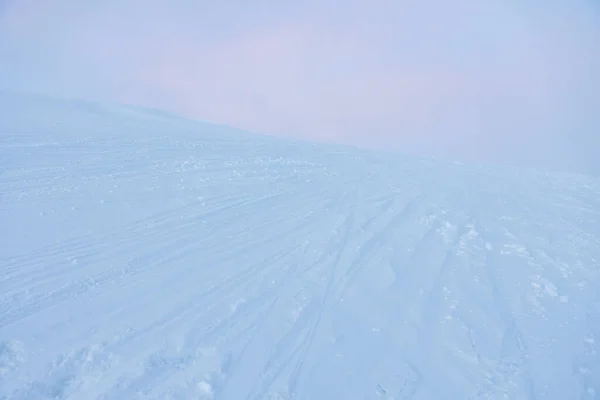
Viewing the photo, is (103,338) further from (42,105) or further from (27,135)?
(42,105)

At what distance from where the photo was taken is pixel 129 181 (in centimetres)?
768

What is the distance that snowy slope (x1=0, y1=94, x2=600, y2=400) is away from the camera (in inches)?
147

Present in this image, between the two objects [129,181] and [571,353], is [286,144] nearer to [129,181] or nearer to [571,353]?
[129,181]

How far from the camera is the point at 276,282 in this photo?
5.11 metres

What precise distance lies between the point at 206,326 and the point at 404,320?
2063mm

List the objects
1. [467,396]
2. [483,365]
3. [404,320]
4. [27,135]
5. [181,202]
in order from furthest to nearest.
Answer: [27,135] < [181,202] < [404,320] < [483,365] < [467,396]

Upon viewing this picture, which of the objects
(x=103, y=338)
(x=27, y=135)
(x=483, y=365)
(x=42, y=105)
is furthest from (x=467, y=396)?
(x=42, y=105)

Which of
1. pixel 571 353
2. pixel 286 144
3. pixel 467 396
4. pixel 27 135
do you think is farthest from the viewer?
pixel 286 144

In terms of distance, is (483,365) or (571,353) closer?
(483,365)

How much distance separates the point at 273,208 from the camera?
288 inches

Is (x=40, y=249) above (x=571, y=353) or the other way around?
the other way around

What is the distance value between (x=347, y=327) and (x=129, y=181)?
16.5 ft

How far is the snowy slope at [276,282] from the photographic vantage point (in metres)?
3.74

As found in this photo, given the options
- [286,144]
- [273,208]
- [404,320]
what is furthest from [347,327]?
[286,144]
